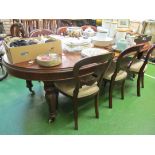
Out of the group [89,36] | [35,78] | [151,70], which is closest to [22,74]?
[35,78]

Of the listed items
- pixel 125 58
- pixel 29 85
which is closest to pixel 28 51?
pixel 29 85

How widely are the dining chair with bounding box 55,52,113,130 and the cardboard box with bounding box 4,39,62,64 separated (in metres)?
0.40

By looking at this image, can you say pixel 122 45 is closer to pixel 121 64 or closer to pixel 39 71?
pixel 121 64

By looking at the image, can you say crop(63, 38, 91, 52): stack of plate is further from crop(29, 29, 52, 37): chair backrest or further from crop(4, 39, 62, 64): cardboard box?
crop(29, 29, 52, 37): chair backrest

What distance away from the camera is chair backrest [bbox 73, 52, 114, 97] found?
151cm

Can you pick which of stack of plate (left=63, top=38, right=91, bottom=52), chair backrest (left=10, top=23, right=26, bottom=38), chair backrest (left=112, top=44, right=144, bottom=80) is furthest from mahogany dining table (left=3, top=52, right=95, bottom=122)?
chair backrest (left=10, top=23, right=26, bottom=38)

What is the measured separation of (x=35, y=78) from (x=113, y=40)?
4.44 feet

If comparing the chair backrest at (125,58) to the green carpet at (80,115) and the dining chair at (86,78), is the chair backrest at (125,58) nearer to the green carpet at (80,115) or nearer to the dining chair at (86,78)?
the dining chair at (86,78)

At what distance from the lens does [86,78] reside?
67.6 inches

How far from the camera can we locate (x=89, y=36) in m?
2.70

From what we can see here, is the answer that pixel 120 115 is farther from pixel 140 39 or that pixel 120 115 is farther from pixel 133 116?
pixel 140 39

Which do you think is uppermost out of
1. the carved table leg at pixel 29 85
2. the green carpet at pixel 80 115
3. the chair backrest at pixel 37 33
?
the chair backrest at pixel 37 33

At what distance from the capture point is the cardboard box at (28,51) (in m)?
1.59

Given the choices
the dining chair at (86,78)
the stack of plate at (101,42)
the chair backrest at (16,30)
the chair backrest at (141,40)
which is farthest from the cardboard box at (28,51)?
the chair backrest at (141,40)
